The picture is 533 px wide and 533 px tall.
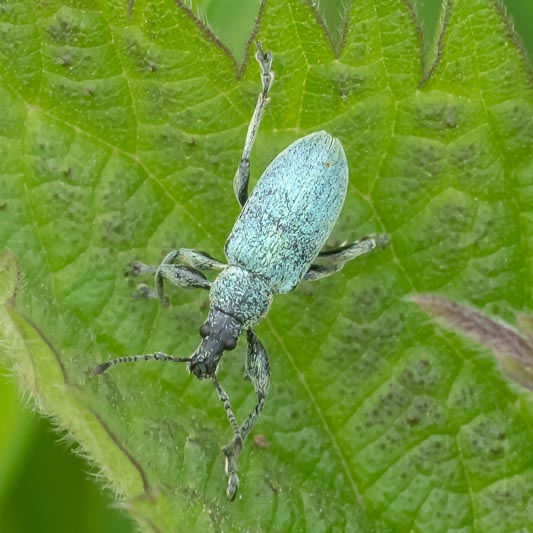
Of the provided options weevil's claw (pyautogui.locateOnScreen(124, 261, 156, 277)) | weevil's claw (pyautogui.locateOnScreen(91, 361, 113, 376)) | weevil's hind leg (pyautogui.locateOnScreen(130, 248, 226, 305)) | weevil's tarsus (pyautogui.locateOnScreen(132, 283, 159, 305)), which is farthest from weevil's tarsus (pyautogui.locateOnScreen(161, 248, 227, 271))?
weevil's claw (pyautogui.locateOnScreen(91, 361, 113, 376))

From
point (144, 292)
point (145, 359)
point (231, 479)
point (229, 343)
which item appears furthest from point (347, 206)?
point (231, 479)

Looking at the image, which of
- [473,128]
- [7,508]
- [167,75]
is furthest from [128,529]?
[473,128]

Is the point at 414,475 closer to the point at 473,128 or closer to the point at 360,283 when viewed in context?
the point at 360,283

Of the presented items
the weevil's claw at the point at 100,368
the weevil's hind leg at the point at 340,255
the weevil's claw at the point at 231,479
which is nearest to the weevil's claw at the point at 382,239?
the weevil's hind leg at the point at 340,255

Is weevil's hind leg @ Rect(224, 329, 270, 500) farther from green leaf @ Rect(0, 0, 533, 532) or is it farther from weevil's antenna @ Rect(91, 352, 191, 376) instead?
weevil's antenna @ Rect(91, 352, 191, 376)

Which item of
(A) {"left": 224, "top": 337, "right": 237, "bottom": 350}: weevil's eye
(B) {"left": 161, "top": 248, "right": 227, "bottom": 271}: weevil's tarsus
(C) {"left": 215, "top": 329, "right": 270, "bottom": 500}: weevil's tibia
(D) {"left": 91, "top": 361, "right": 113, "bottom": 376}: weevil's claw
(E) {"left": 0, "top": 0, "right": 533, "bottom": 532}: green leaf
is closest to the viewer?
(D) {"left": 91, "top": 361, "right": 113, "bottom": 376}: weevil's claw

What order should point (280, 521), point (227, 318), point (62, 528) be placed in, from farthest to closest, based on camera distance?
point (62, 528) → point (227, 318) → point (280, 521)

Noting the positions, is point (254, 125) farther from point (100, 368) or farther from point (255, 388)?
point (100, 368)
